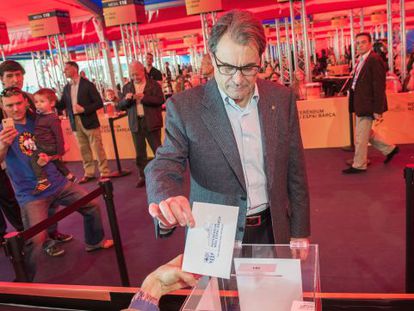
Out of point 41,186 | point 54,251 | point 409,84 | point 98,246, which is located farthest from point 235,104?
point 409,84

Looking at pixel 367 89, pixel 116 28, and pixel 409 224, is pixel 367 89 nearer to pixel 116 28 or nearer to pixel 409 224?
pixel 409 224

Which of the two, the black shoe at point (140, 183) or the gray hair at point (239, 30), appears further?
the black shoe at point (140, 183)

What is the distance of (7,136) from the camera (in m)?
2.71

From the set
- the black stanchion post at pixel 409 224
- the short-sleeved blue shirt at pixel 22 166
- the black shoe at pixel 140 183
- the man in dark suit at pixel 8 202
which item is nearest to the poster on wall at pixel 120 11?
the black shoe at pixel 140 183

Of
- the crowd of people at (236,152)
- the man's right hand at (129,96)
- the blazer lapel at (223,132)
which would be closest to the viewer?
the crowd of people at (236,152)

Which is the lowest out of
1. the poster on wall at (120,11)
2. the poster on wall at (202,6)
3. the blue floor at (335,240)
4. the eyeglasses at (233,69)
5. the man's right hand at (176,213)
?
the blue floor at (335,240)

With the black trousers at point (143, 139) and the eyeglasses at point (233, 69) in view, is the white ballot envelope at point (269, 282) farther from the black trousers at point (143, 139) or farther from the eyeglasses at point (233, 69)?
the black trousers at point (143, 139)

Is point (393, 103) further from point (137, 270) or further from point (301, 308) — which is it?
point (301, 308)

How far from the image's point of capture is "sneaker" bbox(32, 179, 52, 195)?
292 centimetres

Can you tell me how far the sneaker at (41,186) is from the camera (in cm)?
292

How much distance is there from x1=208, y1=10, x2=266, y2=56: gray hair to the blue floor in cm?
192

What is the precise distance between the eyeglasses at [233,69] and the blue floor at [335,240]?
1.85m

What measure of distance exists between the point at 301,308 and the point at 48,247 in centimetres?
330

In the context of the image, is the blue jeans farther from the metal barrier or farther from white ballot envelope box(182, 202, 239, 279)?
white ballot envelope box(182, 202, 239, 279)
